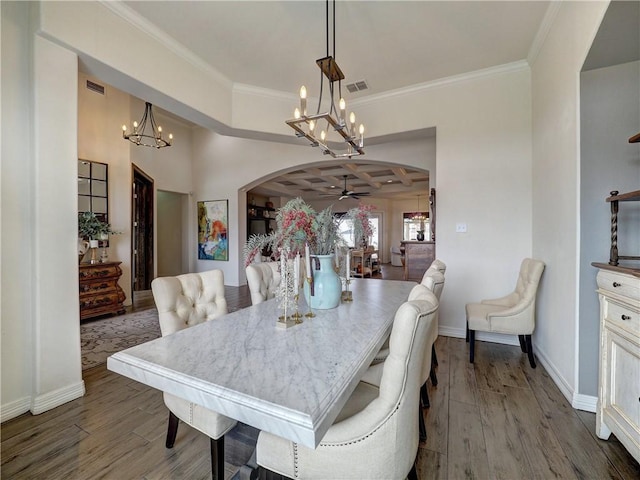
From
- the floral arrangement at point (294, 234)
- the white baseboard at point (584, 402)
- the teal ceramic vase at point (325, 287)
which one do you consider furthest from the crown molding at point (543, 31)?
the white baseboard at point (584, 402)

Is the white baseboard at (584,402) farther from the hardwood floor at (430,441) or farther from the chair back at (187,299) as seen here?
the chair back at (187,299)

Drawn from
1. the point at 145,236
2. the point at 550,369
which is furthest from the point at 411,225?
the point at 550,369

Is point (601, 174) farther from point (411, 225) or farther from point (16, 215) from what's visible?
point (411, 225)

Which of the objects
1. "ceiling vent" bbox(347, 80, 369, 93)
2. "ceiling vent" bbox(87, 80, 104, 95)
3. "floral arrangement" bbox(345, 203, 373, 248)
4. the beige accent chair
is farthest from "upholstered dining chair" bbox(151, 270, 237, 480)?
"ceiling vent" bbox(87, 80, 104, 95)

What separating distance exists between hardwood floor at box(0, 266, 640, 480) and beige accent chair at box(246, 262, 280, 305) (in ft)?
2.97

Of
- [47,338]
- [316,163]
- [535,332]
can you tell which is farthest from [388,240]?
[47,338]

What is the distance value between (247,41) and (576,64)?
2679 mm

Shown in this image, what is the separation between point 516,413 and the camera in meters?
1.99

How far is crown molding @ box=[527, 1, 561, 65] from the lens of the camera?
2.34 meters

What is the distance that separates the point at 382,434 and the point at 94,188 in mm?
5547

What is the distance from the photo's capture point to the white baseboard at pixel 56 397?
2021 millimetres

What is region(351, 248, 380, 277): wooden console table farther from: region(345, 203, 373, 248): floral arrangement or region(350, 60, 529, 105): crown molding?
region(345, 203, 373, 248): floral arrangement

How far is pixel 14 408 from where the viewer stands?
1978 millimetres

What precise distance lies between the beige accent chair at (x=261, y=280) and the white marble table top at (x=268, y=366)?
64 centimetres
